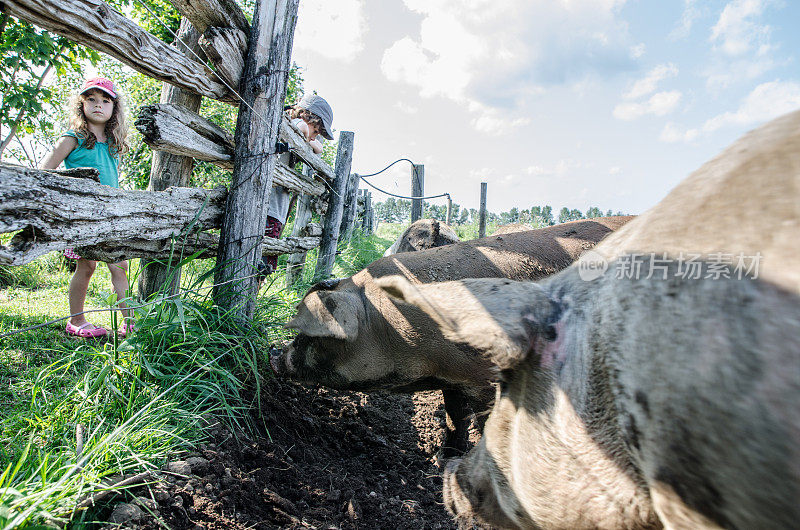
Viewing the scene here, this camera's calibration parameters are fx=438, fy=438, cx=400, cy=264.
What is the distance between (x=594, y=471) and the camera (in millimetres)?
938

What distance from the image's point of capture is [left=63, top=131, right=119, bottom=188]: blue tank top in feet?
11.2

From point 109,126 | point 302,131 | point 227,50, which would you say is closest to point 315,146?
point 302,131

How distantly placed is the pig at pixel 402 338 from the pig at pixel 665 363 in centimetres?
176

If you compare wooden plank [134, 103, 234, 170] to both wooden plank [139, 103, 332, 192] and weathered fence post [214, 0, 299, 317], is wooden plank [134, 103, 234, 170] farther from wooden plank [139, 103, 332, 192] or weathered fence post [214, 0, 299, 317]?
weathered fence post [214, 0, 299, 317]

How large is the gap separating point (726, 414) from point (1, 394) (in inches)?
139

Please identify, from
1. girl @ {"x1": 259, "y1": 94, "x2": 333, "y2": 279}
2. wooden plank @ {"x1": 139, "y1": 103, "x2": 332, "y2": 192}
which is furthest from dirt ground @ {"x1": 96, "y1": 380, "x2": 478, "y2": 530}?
girl @ {"x1": 259, "y1": 94, "x2": 333, "y2": 279}

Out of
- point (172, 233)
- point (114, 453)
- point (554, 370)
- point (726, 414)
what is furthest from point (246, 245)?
point (726, 414)

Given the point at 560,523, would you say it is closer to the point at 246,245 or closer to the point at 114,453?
the point at 114,453

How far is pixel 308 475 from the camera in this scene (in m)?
2.48

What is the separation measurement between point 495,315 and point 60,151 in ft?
11.8

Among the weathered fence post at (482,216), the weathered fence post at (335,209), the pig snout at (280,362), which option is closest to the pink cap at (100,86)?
the pig snout at (280,362)

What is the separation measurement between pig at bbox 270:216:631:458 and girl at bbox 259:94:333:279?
4.94 ft

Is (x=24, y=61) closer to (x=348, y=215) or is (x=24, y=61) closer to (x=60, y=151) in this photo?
(x=60, y=151)

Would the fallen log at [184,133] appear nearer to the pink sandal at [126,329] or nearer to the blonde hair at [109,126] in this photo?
the blonde hair at [109,126]
